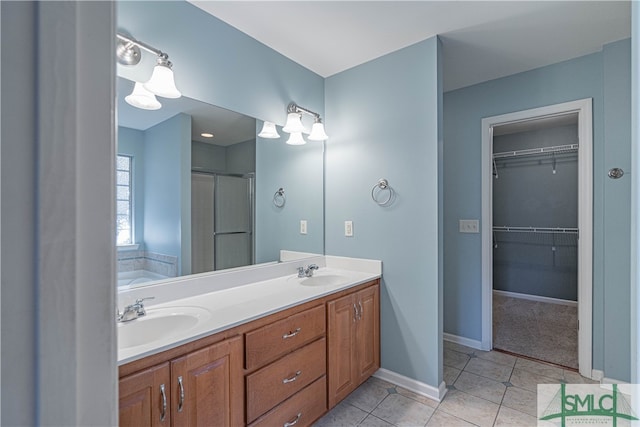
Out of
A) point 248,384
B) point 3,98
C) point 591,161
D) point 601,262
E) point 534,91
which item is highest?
point 534,91

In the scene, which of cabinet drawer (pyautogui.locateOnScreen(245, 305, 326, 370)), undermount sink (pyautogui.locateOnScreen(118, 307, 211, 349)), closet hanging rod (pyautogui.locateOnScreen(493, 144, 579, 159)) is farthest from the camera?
closet hanging rod (pyautogui.locateOnScreen(493, 144, 579, 159))

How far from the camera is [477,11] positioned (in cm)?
170

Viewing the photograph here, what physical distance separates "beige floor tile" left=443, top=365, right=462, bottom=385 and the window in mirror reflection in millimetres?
2287

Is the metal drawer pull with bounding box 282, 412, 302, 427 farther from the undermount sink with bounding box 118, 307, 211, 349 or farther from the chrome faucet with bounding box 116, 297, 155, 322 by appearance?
the chrome faucet with bounding box 116, 297, 155, 322

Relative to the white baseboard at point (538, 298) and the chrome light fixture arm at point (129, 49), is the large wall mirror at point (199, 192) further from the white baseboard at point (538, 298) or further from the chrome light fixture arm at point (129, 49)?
the white baseboard at point (538, 298)

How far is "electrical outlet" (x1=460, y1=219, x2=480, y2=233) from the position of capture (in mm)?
2564

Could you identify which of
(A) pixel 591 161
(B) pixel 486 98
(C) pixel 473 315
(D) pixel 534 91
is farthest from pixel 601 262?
(B) pixel 486 98

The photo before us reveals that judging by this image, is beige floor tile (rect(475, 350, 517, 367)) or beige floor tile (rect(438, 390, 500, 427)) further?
beige floor tile (rect(475, 350, 517, 367))

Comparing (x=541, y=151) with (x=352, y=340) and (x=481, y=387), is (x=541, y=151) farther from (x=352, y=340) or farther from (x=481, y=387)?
(x=352, y=340)

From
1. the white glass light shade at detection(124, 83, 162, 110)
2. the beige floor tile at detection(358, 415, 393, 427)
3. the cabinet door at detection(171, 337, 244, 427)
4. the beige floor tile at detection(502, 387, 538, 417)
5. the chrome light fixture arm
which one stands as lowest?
the beige floor tile at detection(358, 415, 393, 427)

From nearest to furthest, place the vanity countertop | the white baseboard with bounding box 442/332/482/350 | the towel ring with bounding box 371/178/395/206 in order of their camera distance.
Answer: the vanity countertop → the towel ring with bounding box 371/178/395/206 → the white baseboard with bounding box 442/332/482/350

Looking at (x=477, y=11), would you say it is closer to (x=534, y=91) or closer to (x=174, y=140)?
(x=534, y=91)

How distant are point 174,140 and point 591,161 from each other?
113 inches

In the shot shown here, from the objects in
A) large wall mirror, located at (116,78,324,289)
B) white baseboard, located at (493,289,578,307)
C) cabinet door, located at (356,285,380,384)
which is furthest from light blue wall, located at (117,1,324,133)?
white baseboard, located at (493,289,578,307)
